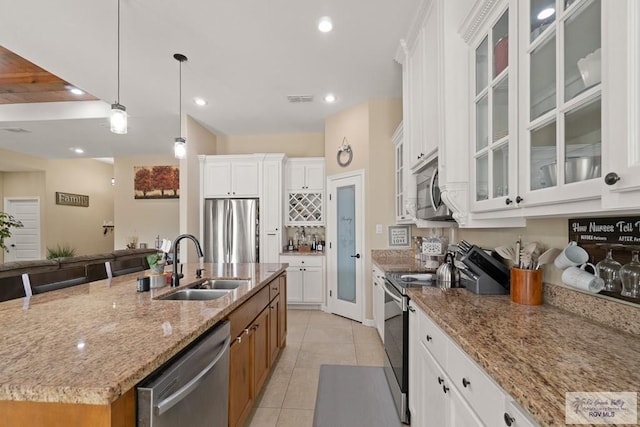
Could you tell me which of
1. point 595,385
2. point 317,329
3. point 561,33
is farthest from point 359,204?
point 595,385

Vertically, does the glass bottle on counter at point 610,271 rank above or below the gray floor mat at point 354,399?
above

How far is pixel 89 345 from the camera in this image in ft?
3.17

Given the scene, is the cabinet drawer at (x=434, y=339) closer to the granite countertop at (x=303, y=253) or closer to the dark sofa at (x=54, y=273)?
the dark sofa at (x=54, y=273)

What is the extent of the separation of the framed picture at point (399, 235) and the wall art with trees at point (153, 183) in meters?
5.45

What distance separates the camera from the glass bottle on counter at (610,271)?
1.07m

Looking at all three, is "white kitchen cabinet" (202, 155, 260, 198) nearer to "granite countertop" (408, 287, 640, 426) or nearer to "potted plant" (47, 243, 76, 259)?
"granite countertop" (408, 287, 640, 426)

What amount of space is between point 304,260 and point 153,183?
4.68 m

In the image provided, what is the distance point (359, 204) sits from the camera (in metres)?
3.92

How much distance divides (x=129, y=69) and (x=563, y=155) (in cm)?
394

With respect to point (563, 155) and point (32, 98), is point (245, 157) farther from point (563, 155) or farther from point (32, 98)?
point (563, 155)

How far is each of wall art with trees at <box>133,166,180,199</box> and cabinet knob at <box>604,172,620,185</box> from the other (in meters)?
7.41

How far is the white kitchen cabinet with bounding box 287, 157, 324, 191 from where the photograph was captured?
481cm

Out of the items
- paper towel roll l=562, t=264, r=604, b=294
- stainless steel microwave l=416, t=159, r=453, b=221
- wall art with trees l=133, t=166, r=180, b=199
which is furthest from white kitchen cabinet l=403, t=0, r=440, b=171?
wall art with trees l=133, t=166, r=180, b=199

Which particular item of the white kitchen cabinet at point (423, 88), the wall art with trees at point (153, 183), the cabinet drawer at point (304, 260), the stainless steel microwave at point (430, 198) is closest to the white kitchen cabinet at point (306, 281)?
the cabinet drawer at point (304, 260)
